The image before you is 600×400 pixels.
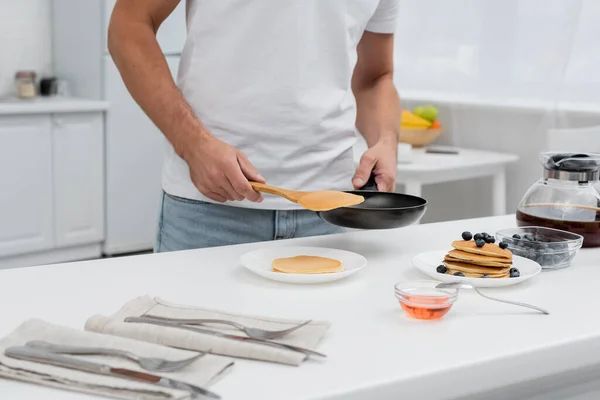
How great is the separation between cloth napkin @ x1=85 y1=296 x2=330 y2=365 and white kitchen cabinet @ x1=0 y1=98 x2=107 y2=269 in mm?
3075

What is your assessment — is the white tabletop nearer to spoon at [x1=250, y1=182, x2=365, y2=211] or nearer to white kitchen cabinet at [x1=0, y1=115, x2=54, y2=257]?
white kitchen cabinet at [x1=0, y1=115, x2=54, y2=257]

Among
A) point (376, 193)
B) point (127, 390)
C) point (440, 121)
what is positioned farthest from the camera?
point (440, 121)

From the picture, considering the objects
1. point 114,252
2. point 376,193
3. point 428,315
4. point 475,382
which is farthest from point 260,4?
point 114,252

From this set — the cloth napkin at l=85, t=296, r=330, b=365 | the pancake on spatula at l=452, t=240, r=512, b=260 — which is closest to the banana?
the pancake on spatula at l=452, t=240, r=512, b=260

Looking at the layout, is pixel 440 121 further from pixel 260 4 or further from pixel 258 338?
pixel 258 338

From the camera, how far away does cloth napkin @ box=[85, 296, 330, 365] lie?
902mm

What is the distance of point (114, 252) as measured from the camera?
4.53 m

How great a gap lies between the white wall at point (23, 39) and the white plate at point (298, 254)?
3.49m

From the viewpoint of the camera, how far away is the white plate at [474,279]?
121cm

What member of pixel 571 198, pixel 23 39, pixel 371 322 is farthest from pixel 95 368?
pixel 23 39

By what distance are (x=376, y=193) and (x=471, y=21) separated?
7.55 feet

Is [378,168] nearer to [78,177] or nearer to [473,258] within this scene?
[473,258]

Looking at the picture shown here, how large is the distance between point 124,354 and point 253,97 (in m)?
0.77

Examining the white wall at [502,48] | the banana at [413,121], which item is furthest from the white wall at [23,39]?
the banana at [413,121]
